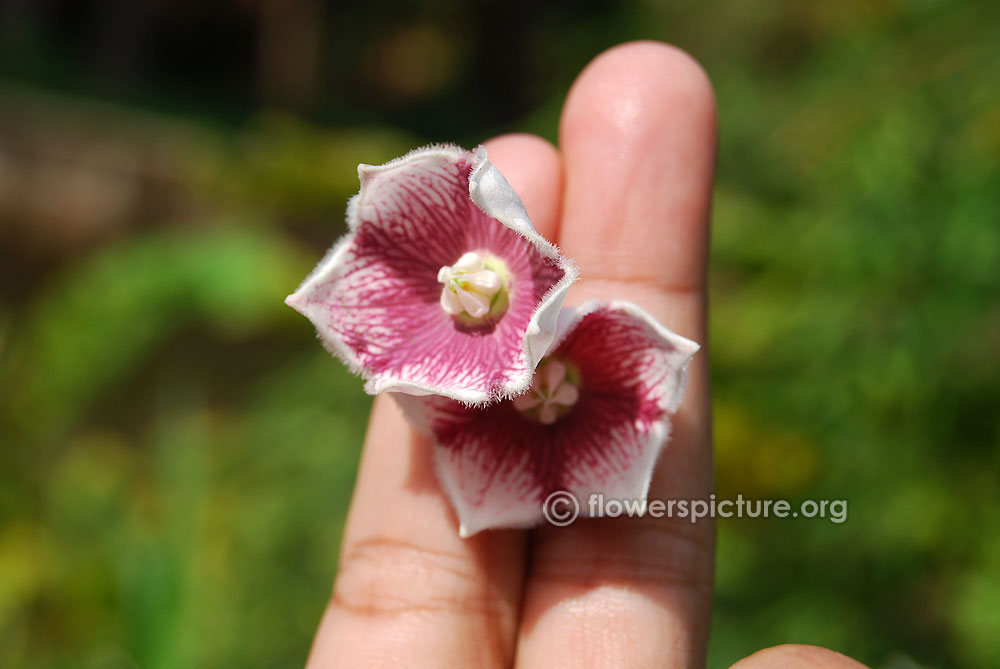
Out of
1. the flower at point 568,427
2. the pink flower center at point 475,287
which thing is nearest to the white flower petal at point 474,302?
the pink flower center at point 475,287

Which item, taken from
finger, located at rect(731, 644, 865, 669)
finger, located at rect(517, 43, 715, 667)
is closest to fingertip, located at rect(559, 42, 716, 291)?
finger, located at rect(517, 43, 715, 667)

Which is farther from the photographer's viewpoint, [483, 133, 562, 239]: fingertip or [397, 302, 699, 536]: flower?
[483, 133, 562, 239]: fingertip

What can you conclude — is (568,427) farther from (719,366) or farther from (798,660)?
(719,366)

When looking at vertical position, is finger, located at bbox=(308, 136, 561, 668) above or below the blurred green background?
below

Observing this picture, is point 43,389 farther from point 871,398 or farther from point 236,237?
point 871,398

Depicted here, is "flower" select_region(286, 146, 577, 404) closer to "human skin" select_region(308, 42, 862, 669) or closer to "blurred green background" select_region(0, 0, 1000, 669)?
"human skin" select_region(308, 42, 862, 669)
